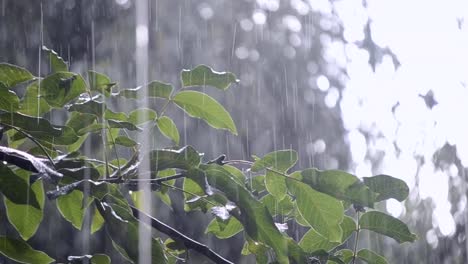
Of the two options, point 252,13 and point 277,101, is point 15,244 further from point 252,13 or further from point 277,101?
point 252,13

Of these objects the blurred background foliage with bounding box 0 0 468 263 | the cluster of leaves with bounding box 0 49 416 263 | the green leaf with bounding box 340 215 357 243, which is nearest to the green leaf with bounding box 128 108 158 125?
the cluster of leaves with bounding box 0 49 416 263

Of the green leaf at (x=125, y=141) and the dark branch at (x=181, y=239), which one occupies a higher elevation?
the green leaf at (x=125, y=141)

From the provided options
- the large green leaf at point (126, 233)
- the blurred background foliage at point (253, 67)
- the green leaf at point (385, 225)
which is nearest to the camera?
the large green leaf at point (126, 233)

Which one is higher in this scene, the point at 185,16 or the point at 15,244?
the point at 185,16

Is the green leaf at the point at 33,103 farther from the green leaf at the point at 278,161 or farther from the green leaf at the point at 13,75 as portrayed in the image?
the green leaf at the point at 278,161

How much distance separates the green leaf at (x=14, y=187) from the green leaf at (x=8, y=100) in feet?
0.18

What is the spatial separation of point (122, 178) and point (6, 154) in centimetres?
9

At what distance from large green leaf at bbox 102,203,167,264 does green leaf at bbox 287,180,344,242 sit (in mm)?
130

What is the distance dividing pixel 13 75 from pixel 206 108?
7.1 inches

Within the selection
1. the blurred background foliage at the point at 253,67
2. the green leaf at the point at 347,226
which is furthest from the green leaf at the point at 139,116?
the blurred background foliage at the point at 253,67

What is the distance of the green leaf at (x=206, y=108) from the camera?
0.71 metres

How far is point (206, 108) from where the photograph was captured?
71cm

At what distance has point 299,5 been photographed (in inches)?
217

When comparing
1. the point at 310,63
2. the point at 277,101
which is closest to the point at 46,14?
the point at 277,101
